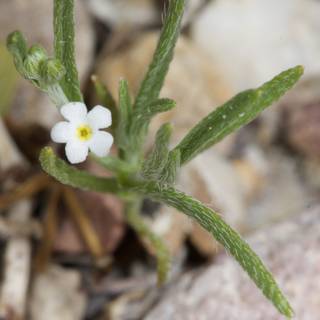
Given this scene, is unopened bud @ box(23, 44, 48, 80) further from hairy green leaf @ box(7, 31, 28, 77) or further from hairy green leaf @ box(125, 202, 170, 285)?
hairy green leaf @ box(125, 202, 170, 285)

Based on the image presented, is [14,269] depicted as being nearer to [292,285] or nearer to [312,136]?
[292,285]

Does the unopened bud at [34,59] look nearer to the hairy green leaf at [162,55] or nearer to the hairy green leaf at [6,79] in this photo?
the hairy green leaf at [162,55]

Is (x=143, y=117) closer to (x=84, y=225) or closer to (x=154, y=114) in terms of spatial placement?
(x=154, y=114)

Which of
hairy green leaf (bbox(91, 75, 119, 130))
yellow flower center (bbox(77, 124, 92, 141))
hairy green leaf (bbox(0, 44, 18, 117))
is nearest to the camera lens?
yellow flower center (bbox(77, 124, 92, 141))

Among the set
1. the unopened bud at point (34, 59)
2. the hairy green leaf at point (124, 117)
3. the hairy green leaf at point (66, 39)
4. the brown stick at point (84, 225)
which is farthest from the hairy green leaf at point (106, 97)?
the brown stick at point (84, 225)

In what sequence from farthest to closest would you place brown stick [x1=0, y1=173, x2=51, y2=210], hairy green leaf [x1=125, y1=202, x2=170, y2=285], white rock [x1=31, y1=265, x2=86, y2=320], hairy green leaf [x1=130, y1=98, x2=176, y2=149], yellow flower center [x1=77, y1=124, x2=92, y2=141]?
brown stick [x1=0, y1=173, x2=51, y2=210] → white rock [x1=31, y1=265, x2=86, y2=320] → hairy green leaf [x1=125, y1=202, x2=170, y2=285] → hairy green leaf [x1=130, y1=98, x2=176, y2=149] → yellow flower center [x1=77, y1=124, x2=92, y2=141]

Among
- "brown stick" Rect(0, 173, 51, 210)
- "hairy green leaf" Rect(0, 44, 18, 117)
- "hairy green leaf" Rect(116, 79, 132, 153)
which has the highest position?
"hairy green leaf" Rect(0, 44, 18, 117)

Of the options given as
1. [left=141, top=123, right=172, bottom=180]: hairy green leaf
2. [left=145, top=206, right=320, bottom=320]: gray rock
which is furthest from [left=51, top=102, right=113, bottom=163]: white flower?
[left=145, top=206, right=320, bottom=320]: gray rock

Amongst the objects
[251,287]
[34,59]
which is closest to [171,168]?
[34,59]

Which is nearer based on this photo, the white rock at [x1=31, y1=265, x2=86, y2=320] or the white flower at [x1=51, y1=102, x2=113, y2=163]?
the white flower at [x1=51, y1=102, x2=113, y2=163]
